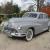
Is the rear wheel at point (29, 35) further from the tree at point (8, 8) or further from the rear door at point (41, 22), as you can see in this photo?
the tree at point (8, 8)

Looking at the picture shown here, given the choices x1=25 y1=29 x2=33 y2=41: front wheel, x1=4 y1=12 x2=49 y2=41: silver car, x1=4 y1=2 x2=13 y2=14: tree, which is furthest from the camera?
x1=4 y1=2 x2=13 y2=14: tree

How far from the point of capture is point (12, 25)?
7.74 metres

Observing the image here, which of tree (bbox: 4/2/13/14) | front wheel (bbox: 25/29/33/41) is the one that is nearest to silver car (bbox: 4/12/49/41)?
front wheel (bbox: 25/29/33/41)

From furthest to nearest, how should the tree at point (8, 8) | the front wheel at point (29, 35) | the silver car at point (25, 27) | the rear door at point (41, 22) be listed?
the tree at point (8, 8) → the rear door at point (41, 22) → the front wheel at point (29, 35) → the silver car at point (25, 27)

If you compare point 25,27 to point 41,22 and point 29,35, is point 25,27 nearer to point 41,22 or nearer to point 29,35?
point 29,35

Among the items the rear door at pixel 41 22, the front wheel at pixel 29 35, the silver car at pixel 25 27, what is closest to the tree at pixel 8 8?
the rear door at pixel 41 22

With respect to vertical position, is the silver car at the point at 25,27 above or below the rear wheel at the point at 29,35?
above

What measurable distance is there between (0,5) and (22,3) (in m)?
3.57

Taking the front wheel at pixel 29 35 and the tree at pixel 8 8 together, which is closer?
the front wheel at pixel 29 35

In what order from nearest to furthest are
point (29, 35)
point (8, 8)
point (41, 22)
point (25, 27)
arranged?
point (25, 27)
point (29, 35)
point (41, 22)
point (8, 8)

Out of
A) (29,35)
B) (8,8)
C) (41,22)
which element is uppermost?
(8,8)

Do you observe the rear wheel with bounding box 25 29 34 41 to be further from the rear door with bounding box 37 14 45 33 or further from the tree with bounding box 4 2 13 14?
the tree with bounding box 4 2 13 14

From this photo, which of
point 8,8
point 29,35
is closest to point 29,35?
point 29,35

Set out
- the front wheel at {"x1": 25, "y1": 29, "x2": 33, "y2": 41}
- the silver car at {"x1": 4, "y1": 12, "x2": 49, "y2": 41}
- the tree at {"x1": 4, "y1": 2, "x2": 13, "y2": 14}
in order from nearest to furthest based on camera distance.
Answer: the silver car at {"x1": 4, "y1": 12, "x2": 49, "y2": 41} → the front wheel at {"x1": 25, "y1": 29, "x2": 33, "y2": 41} → the tree at {"x1": 4, "y1": 2, "x2": 13, "y2": 14}
